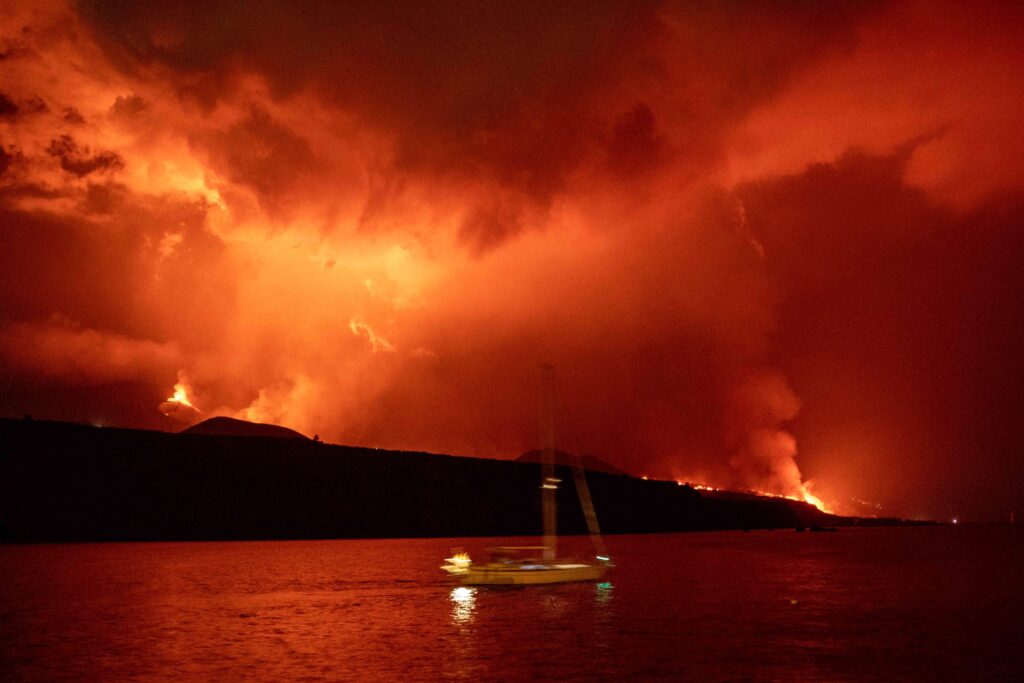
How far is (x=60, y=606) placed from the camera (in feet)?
251

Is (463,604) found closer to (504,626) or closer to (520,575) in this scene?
(520,575)

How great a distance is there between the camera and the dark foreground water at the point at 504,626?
159 feet

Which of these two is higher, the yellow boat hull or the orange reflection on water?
the yellow boat hull

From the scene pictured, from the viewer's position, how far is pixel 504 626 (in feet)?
214

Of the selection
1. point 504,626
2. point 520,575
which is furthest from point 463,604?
point 504,626

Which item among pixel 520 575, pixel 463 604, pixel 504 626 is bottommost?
pixel 504 626

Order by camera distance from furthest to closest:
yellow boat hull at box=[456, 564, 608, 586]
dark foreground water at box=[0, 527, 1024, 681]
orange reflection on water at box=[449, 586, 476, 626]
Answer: yellow boat hull at box=[456, 564, 608, 586] < orange reflection on water at box=[449, 586, 476, 626] < dark foreground water at box=[0, 527, 1024, 681]

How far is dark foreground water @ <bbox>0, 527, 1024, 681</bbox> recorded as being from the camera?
48.5m

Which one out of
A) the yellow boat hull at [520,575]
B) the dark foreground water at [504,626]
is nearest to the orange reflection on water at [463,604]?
the dark foreground water at [504,626]

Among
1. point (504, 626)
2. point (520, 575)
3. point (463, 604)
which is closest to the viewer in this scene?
point (504, 626)

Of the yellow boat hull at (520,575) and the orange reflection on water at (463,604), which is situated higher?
the yellow boat hull at (520,575)

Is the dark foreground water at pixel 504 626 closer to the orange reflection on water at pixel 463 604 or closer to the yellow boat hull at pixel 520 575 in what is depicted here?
the orange reflection on water at pixel 463 604

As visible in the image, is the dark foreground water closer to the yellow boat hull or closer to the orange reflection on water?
the orange reflection on water

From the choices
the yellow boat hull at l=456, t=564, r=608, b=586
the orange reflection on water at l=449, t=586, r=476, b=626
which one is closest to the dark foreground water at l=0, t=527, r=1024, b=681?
the orange reflection on water at l=449, t=586, r=476, b=626
